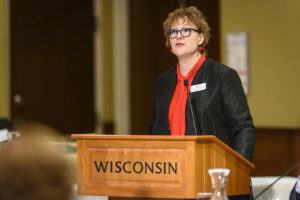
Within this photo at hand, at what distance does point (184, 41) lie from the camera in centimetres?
224

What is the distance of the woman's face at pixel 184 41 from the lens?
7.34 ft

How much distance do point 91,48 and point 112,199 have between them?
4.60 metres

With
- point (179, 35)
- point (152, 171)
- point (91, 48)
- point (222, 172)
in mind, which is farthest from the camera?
point (91, 48)

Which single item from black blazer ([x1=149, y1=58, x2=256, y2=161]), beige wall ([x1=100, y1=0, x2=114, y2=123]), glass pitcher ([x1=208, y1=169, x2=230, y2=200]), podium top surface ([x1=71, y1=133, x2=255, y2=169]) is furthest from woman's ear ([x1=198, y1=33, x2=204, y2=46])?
beige wall ([x1=100, y1=0, x2=114, y2=123])

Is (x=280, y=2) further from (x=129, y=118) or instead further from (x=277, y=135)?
(x=129, y=118)

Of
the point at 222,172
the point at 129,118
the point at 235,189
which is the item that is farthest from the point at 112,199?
the point at 129,118

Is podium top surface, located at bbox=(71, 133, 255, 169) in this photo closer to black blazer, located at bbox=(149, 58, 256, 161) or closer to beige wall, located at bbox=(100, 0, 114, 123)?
black blazer, located at bbox=(149, 58, 256, 161)

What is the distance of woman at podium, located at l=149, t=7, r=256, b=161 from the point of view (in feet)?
7.13

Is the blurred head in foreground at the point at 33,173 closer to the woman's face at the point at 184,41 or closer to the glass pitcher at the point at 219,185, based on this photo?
the glass pitcher at the point at 219,185

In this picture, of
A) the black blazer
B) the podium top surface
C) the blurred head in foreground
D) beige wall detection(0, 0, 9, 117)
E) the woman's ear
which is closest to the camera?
the blurred head in foreground

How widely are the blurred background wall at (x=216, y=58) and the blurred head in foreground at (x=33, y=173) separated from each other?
4.03 meters

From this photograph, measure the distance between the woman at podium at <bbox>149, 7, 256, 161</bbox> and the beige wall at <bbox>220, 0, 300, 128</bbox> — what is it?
2.55 meters

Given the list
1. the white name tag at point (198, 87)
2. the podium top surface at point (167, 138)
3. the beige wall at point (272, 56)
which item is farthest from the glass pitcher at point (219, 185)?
the beige wall at point (272, 56)

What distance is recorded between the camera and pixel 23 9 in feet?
18.5
